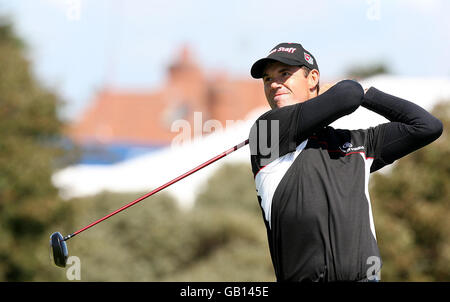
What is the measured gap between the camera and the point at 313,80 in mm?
4547

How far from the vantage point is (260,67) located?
451 centimetres

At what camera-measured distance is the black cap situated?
4.38 m

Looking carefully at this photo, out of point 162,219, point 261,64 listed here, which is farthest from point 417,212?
point 162,219

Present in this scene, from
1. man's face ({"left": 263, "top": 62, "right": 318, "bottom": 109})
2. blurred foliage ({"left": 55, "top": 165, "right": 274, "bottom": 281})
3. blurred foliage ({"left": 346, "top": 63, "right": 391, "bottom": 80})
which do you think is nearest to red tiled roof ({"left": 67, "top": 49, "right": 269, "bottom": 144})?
blurred foliage ({"left": 346, "top": 63, "right": 391, "bottom": 80})

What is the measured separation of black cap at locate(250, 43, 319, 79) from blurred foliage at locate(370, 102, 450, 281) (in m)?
10.1

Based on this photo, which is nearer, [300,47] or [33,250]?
[300,47]

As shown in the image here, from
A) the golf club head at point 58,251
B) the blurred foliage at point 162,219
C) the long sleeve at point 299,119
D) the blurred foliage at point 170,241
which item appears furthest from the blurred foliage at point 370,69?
the long sleeve at point 299,119

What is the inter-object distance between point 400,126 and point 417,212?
10598mm

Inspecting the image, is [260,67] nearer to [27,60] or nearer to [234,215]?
[27,60]

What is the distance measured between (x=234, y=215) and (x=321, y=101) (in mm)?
22366

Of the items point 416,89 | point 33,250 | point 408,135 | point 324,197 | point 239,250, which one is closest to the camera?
point 324,197

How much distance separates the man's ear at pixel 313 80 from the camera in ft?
14.8

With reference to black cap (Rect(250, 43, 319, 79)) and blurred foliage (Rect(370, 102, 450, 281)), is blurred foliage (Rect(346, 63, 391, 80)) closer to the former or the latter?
blurred foliage (Rect(370, 102, 450, 281))

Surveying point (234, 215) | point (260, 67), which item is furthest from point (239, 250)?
point (260, 67)
